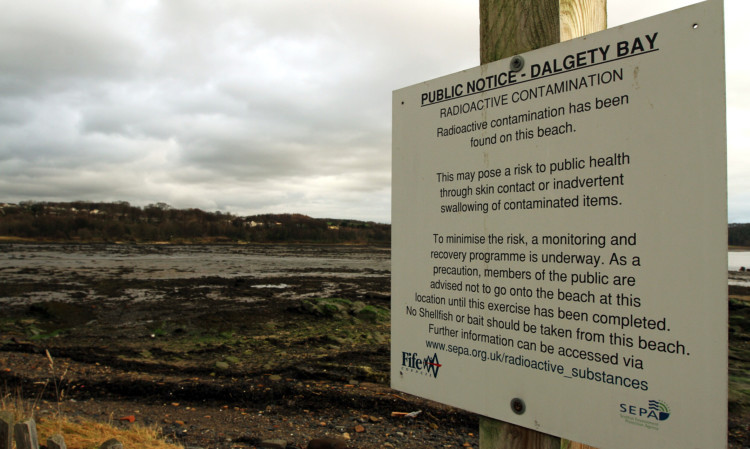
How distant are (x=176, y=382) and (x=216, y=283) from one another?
17.3 m

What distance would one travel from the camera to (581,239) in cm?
164

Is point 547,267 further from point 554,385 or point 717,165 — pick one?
point 717,165

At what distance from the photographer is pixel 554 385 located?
1.70 m

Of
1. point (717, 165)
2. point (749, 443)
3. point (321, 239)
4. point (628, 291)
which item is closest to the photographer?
point (717, 165)

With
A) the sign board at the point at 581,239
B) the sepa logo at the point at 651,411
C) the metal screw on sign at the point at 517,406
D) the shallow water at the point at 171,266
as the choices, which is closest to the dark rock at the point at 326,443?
the sign board at the point at 581,239

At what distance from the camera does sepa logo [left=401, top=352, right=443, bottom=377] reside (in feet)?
6.79

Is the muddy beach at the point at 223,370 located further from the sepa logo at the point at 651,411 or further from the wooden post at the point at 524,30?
the sepa logo at the point at 651,411

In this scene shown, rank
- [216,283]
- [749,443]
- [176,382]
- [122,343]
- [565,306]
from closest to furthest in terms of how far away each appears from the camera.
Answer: [565,306] < [749,443] < [176,382] < [122,343] < [216,283]

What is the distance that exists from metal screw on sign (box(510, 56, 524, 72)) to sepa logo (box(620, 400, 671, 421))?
1.35 meters

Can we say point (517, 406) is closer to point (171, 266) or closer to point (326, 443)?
point (326, 443)

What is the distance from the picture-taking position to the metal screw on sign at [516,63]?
1868mm

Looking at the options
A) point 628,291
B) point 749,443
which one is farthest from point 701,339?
point 749,443

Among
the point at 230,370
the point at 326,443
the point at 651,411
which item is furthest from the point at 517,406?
the point at 230,370

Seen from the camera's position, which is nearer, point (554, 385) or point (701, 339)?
point (701, 339)
